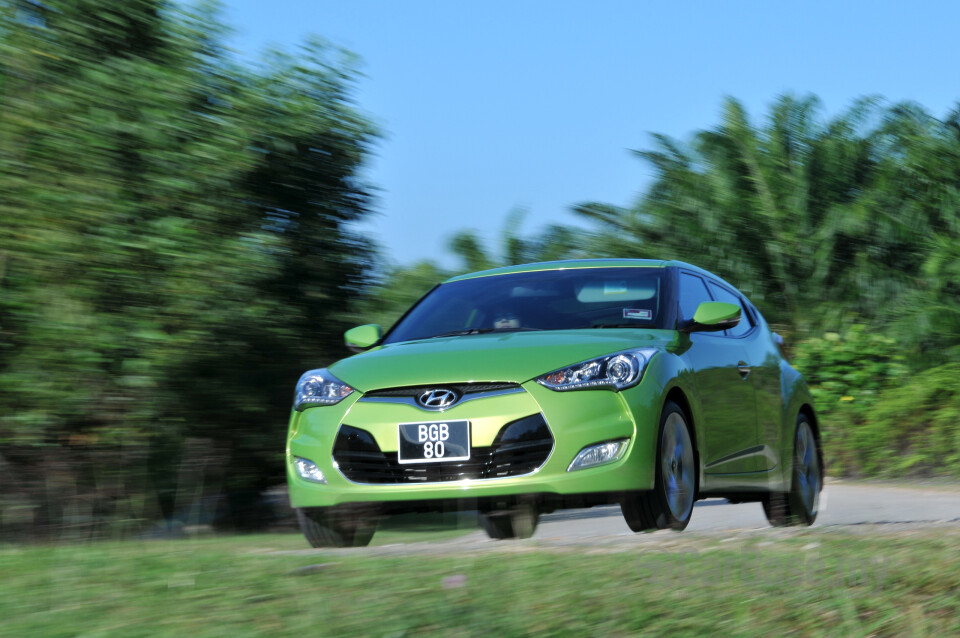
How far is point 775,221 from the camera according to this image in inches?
761

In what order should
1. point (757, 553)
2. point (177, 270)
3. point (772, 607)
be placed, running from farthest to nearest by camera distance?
point (177, 270) < point (757, 553) < point (772, 607)

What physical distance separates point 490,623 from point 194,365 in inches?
257

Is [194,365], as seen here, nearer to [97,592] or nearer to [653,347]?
[653,347]

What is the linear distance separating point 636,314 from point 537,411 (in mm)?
1300

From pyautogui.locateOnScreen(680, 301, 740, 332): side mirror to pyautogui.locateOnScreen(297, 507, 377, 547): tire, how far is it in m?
2.03

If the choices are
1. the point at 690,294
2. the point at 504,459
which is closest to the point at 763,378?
the point at 690,294

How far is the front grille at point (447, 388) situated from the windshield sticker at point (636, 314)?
123 centimetres

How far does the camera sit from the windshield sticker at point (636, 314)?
7.02 m

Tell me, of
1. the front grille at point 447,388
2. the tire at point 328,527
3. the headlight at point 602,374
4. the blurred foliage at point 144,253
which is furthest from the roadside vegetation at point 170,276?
the headlight at point 602,374

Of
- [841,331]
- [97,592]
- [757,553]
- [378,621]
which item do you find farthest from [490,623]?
[841,331]

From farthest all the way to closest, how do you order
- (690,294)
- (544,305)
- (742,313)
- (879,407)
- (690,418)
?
(879,407) < (742,313) < (690,294) < (544,305) < (690,418)

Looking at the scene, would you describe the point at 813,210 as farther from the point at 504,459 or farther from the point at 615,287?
the point at 504,459

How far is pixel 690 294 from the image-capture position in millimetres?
7590

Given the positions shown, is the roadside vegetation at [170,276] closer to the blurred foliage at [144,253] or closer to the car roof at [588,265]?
the blurred foliage at [144,253]
